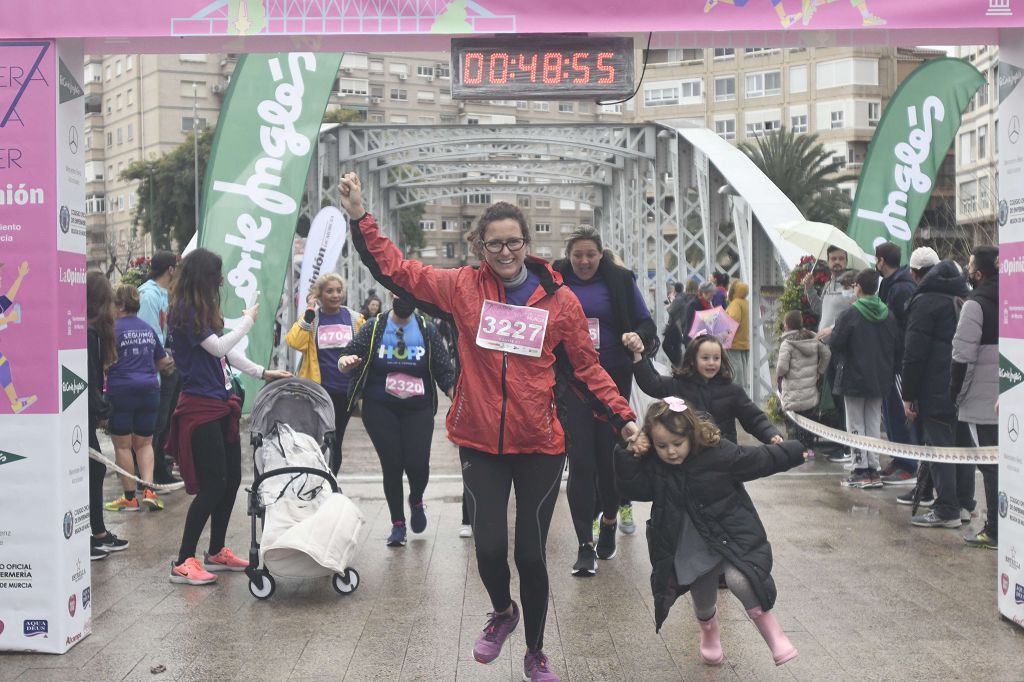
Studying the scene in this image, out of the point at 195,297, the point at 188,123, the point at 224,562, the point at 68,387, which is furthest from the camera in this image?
the point at 188,123

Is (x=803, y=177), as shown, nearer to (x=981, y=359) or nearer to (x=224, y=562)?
(x=981, y=359)

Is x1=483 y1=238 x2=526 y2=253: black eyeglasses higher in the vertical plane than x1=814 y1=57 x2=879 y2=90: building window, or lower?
lower

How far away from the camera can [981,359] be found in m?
8.28

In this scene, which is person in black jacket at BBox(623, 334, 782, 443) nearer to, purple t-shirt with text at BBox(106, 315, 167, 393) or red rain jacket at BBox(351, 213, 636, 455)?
red rain jacket at BBox(351, 213, 636, 455)

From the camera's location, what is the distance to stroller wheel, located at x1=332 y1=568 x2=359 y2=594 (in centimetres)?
696

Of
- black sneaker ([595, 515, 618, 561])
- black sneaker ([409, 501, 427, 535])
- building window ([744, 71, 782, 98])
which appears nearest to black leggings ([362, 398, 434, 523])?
black sneaker ([409, 501, 427, 535])

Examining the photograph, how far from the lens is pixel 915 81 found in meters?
15.0

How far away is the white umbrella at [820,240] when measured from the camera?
13758 mm

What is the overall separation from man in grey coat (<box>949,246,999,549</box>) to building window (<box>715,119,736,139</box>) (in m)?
76.1

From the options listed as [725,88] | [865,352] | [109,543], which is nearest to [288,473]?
[109,543]

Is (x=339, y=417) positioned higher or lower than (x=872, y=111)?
lower

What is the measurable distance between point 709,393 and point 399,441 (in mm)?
2561

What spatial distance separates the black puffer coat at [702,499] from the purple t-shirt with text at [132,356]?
5.89 meters

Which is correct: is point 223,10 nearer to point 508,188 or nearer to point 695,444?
point 695,444
